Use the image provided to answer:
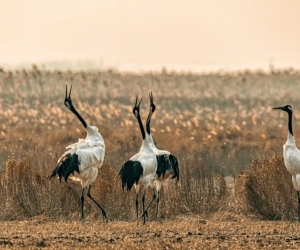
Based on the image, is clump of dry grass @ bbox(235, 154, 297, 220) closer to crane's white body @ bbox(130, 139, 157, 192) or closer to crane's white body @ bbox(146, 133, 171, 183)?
crane's white body @ bbox(146, 133, 171, 183)

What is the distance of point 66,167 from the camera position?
15.6 m

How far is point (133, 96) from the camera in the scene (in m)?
54.0

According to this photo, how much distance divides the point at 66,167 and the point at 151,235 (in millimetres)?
2586

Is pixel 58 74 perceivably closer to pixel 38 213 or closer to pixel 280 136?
pixel 280 136

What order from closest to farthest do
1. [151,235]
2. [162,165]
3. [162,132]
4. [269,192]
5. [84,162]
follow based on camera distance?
[151,235]
[84,162]
[162,165]
[269,192]
[162,132]

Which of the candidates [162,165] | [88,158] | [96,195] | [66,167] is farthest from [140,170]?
[96,195]

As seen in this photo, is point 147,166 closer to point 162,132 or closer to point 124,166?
point 124,166

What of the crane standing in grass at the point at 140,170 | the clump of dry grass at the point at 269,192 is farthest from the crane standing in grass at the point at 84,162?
the clump of dry grass at the point at 269,192

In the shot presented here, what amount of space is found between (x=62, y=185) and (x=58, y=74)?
1756 inches

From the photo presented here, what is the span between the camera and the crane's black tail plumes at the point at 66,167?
15578mm

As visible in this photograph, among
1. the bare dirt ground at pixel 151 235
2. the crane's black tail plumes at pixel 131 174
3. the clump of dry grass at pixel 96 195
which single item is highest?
the crane's black tail plumes at pixel 131 174

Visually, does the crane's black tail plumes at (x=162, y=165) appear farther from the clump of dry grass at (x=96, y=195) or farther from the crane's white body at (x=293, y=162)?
the crane's white body at (x=293, y=162)

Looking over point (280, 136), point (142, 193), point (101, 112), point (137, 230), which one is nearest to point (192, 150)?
point (280, 136)

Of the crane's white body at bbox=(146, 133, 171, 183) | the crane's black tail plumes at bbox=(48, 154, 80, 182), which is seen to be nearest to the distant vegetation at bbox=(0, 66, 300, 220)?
the crane's white body at bbox=(146, 133, 171, 183)
